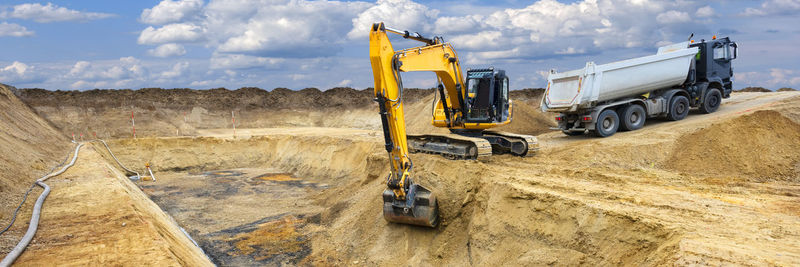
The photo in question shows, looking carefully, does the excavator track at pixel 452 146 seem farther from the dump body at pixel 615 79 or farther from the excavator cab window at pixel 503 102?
the dump body at pixel 615 79

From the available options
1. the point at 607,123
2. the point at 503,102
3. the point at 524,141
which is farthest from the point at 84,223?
the point at 607,123

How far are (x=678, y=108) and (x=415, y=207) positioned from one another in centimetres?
1160

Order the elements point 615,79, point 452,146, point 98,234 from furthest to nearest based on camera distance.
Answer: point 615,79 → point 452,146 → point 98,234

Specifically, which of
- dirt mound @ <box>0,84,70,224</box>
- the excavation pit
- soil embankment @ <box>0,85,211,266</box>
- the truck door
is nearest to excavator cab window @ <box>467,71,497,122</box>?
the excavation pit

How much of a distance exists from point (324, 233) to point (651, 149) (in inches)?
352

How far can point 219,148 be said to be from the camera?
83.0 ft

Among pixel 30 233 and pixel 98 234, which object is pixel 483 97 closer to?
pixel 98 234

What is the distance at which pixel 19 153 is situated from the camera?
560 inches

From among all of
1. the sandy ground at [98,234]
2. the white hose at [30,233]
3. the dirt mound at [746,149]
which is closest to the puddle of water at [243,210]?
the sandy ground at [98,234]

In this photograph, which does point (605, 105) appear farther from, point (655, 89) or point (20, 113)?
point (20, 113)

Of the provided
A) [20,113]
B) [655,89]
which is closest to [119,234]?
[655,89]

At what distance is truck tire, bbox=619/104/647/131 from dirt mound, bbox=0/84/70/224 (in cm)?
1564

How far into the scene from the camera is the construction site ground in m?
6.46

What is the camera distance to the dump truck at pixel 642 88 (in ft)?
49.0
